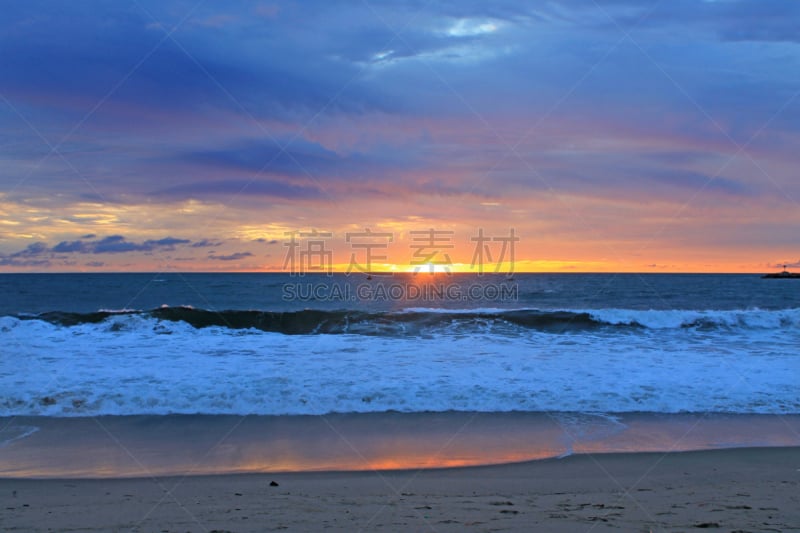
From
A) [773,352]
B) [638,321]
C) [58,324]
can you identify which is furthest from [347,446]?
[638,321]

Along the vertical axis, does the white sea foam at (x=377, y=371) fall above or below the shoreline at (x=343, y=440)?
above

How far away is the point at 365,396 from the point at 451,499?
15.1 feet

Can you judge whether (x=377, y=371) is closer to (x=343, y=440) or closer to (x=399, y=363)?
(x=399, y=363)

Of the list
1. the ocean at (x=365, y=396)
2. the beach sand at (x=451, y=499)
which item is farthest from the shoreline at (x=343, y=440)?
the beach sand at (x=451, y=499)

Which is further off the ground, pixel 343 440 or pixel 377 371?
pixel 377 371

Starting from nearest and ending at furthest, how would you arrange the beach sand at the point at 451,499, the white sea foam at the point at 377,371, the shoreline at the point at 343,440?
the beach sand at the point at 451,499
the shoreline at the point at 343,440
the white sea foam at the point at 377,371

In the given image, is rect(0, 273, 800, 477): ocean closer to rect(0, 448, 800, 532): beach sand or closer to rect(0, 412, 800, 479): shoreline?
rect(0, 412, 800, 479): shoreline

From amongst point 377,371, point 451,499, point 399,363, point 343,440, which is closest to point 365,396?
point 377,371

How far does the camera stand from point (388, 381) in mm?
10375

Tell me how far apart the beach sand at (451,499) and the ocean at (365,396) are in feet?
1.57

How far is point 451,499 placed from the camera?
492 cm

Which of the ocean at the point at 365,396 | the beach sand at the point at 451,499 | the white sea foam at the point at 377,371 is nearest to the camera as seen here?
the beach sand at the point at 451,499

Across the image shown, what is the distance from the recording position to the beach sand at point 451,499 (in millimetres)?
4242

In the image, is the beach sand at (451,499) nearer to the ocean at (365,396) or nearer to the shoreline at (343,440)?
the shoreline at (343,440)
